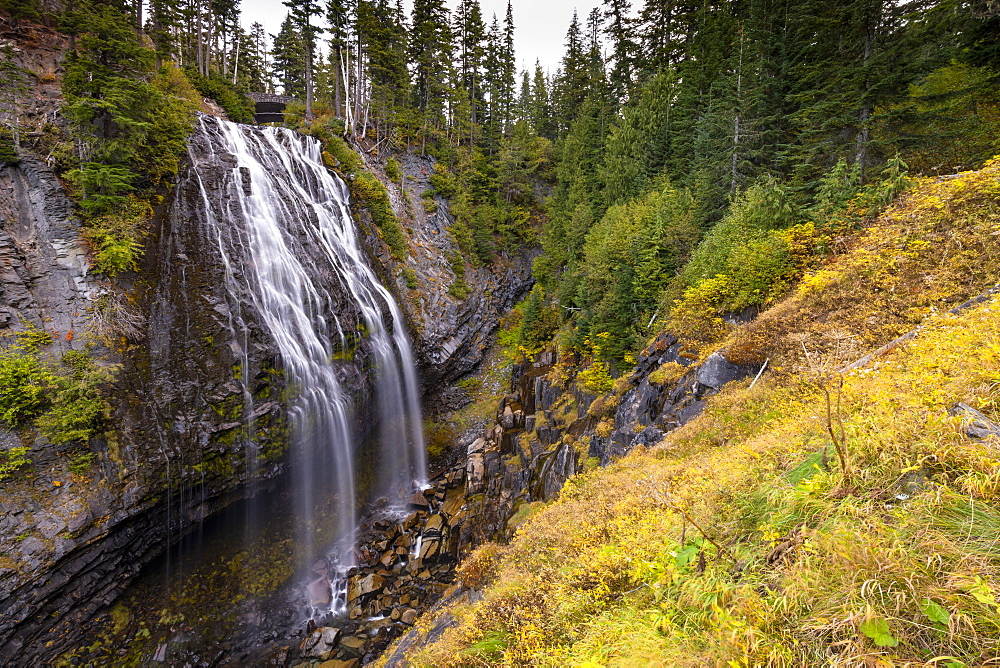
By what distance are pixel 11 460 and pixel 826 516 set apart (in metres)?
16.8

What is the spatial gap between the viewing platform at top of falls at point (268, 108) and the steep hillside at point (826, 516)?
116 feet

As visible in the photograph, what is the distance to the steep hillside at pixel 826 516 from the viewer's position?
91.0 inches

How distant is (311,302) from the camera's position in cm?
1722

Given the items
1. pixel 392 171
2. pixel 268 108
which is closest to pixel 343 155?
pixel 392 171

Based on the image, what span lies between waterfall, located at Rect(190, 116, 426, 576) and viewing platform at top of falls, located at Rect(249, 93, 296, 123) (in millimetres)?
8864

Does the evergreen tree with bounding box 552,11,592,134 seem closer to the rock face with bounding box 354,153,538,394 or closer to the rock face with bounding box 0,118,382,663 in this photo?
the rock face with bounding box 354,153,538,394

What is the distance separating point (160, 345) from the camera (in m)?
12.7

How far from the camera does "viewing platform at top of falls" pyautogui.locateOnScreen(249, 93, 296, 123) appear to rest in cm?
2939

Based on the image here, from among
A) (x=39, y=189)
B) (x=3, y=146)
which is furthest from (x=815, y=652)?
(x=3, y=146)

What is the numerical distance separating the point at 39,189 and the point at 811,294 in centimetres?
2324

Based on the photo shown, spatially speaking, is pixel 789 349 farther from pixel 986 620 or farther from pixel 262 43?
pixel 262 43

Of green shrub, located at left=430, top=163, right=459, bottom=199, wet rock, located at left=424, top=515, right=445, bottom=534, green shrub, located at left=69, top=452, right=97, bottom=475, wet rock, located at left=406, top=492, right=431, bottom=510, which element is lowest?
wet rock, located at left=424, top=515, right=445, bottom=534

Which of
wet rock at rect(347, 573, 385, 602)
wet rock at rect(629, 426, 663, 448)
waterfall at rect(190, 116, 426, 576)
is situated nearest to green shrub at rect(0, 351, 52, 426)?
waterfall at rect(190, 116, 426, 576)

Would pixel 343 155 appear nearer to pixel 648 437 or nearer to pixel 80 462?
pixel 80 462
